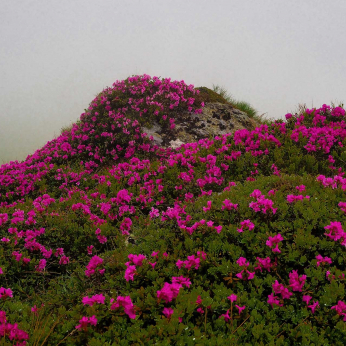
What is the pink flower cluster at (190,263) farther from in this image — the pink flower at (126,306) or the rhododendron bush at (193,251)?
the pink flower at (126,306)

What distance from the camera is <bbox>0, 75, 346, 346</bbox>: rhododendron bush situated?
3.06 meters

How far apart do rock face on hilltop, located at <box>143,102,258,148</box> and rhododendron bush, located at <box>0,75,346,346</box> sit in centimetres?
274

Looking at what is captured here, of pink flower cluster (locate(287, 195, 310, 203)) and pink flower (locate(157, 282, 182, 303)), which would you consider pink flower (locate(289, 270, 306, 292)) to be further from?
pink flower cluster (locate(287, 195, 310, 203))

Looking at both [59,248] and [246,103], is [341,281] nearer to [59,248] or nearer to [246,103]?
[59,248]

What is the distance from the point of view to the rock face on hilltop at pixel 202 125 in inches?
474

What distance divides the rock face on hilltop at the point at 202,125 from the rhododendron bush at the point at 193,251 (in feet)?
8.97

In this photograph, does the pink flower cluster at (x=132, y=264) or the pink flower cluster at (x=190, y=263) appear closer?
the pink flower cluster at (x=132, y=264)

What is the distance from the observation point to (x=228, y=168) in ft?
26.3

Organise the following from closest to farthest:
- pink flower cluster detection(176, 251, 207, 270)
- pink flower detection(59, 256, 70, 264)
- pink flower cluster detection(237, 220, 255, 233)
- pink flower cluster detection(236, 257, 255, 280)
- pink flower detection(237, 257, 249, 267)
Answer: pink flower cluster detection(236, 257, 255, 280) < pink flower detection(237, 257, 249, 267) < pink flower cluster detection(176, 251, 207, 270) < pink flower cluster detection(237, 220, 255, 233) < pink flower detection(59, 256, 70, 264)

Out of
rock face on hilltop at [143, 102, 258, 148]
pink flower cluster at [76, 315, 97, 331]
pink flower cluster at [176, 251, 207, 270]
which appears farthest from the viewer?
rock face on hilltop at [143, 102, 258, 148]

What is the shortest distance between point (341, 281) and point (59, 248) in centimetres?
483

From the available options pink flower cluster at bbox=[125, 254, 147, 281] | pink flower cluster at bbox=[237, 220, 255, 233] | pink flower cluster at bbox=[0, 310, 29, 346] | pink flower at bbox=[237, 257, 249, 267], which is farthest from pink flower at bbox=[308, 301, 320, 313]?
pink flower cluster at bbox=[0, 310, 29, 346]

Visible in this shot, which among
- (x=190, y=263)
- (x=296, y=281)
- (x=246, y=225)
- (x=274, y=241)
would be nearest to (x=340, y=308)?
(x=296, y=281)

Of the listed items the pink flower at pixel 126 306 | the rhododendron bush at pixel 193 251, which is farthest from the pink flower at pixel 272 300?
the pink flower at pixel 126 306
